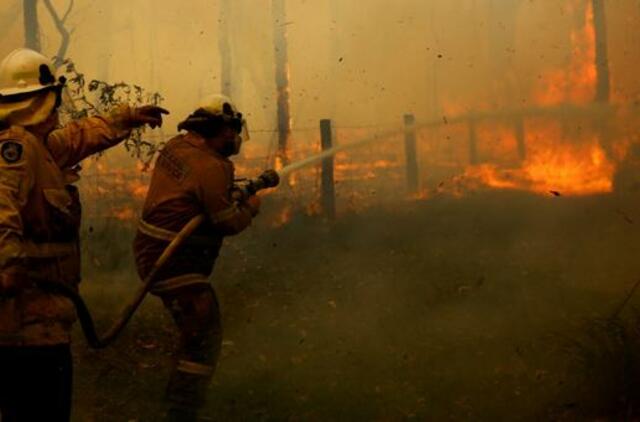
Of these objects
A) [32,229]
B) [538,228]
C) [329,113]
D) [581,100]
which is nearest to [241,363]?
[32,229]

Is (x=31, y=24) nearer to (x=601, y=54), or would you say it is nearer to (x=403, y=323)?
(x=601, y=54)

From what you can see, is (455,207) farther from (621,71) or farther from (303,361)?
(621,71)

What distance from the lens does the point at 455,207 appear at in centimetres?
1199

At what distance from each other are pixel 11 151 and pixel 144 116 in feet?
3.68

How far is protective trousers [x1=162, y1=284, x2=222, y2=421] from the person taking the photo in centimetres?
428

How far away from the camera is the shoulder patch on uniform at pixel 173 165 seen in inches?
166

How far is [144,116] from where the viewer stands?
399 centimetres

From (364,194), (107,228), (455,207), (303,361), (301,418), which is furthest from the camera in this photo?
(364,194)

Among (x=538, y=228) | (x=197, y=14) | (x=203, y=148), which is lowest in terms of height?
(x=538, y=228)

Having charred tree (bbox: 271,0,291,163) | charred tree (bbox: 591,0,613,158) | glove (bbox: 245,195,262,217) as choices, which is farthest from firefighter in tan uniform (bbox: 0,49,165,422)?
charred tree (bbox: 591,0,613,158)

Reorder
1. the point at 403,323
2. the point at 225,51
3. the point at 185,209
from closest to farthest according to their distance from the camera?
the point at 185,209, the point at 403,323, the point at 225,51

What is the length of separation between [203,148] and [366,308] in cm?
337

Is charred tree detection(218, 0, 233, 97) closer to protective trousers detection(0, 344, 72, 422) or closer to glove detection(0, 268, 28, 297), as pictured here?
protective trousers detection(0, 344, 72, 422)

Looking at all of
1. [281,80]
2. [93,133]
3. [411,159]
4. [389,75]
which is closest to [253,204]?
[93,133]
